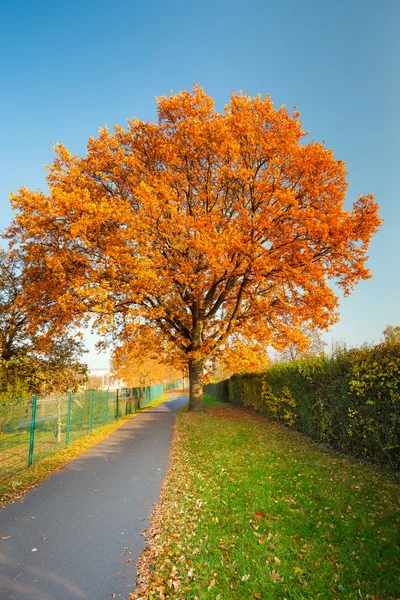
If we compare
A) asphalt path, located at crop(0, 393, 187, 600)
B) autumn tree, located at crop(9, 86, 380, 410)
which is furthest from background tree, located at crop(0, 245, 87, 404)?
asphalt path, located at crop(0, 393, 187, 600)

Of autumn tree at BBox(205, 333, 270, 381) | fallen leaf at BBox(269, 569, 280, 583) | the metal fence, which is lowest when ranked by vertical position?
fallen leaf at BBox(269, 569, 280, 583)

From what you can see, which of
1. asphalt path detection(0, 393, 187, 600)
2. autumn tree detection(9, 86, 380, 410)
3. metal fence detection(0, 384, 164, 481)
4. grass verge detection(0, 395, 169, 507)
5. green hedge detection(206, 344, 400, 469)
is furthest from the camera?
autumn tree detection(9, 86, 380, 410)

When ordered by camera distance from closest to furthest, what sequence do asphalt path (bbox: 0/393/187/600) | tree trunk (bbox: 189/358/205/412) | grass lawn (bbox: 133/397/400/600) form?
1. grass lawn (bbox: 133/397/400/600)
2. asphalt path (bbox: 0/393/187/600)
3. tree trunk (bbox: 189/358/205/412)

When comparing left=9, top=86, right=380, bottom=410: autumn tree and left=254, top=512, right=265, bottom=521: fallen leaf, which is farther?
left=9, top=86, right=380, bottom=410: autumn tree

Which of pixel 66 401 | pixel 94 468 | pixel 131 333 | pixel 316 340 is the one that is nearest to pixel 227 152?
pixel 131 333

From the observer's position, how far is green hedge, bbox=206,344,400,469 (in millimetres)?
7590

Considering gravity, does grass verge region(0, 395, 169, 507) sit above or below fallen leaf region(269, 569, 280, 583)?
below

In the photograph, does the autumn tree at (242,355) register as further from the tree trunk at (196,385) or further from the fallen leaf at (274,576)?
the fallen leaf at (274,576)

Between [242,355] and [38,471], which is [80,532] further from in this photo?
[242,355]

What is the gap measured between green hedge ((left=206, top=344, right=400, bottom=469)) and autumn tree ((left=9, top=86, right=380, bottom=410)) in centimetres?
521

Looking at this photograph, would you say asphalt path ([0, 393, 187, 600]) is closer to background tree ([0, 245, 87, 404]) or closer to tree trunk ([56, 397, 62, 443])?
tree trunk ([56, 397, 62, 443])

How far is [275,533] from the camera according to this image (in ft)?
16.2

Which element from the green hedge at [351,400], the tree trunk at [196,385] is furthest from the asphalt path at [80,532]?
the tree trunk at [196,385]

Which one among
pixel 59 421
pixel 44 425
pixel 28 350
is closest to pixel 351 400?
pixel 44 425
